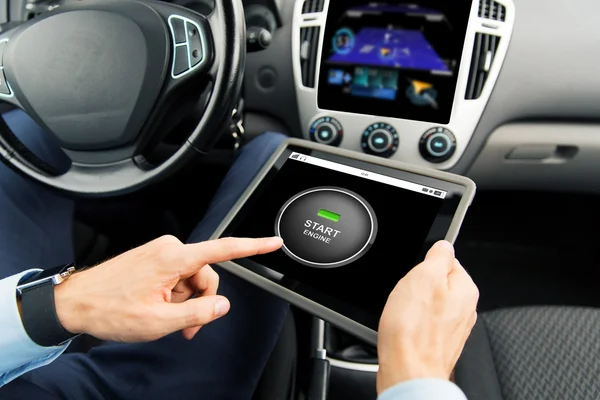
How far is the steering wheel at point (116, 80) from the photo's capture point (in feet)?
A: 2.51

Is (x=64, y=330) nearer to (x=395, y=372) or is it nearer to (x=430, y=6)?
(x=395, y=372)

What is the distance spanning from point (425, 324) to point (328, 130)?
1.92ft

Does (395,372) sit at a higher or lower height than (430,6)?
lower

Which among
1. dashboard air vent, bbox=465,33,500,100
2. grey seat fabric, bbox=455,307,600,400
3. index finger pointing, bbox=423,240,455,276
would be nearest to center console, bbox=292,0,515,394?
dashboard air vent, bbox=465,33,500,100

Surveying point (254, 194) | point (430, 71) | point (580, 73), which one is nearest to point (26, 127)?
point (254, 194)

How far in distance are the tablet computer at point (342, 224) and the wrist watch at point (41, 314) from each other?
0.71 feet

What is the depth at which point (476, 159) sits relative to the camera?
999mm

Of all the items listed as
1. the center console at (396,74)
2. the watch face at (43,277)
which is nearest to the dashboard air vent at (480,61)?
the center console at (396,74)

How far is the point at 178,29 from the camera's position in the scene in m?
0.77

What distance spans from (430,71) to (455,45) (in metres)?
0.06

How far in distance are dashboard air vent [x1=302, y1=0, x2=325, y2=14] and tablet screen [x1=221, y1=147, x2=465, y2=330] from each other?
1.17ft

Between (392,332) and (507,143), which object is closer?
(392,332)

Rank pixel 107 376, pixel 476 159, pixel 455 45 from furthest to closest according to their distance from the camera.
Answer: pixel 476 159 < pixel 455 45 < pixel 107 376

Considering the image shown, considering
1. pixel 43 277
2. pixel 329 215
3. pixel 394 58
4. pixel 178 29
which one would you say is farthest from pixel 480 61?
pixel 43 277
